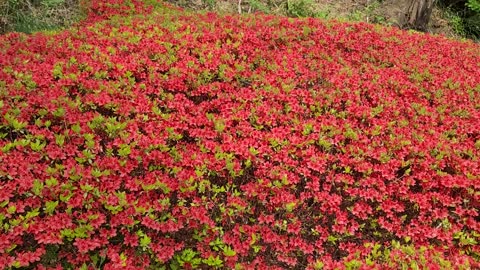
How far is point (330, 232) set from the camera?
3.92m

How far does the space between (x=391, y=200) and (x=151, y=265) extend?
232 cm

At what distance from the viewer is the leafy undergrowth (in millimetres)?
3357

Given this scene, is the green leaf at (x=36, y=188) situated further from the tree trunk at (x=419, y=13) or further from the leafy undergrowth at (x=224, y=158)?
the tree trunk at (x=419, y=13)

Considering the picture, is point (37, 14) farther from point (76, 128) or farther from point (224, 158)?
point (224, 158)

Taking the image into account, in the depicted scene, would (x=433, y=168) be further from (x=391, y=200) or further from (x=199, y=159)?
(x=199, y=159)

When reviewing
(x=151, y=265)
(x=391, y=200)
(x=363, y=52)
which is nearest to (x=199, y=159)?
(x=151, y=265)

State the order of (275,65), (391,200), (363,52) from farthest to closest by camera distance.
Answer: (363,52), (275,65), (391,200)

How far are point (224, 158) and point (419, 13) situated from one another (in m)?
8.52

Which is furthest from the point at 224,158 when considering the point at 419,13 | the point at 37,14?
the point at 419,13

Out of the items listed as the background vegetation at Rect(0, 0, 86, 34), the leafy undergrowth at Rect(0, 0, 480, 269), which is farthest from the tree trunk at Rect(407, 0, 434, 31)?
the background vegetation at Rect(0, 0, 86, 34)

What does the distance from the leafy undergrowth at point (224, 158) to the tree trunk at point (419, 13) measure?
202 inches

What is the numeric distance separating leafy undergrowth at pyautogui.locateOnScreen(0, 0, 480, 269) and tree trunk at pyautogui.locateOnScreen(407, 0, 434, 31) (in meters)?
5.13

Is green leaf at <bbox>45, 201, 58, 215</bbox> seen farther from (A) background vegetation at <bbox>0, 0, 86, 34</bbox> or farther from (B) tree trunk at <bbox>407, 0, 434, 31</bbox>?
(B) tree trunk at <bbox>407, 0, 434, 31</bbox>

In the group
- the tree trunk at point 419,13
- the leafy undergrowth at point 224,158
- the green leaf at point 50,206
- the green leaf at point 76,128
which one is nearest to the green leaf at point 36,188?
the leafy undergrowth at point 224,158
